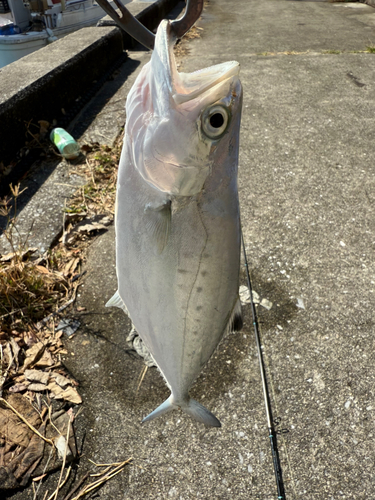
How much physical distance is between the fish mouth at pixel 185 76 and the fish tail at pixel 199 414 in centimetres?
128

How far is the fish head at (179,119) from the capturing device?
112 cm

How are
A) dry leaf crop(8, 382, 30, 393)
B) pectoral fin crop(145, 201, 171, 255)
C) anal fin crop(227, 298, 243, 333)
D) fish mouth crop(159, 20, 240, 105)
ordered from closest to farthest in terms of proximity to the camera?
fish mouth crop(159, 20, 240, 105), pectoral fin crop(145, 201, 171, 255), anal fin crop(227, 298, 243, 333), dry leaf crop(8, 382, 30, 393)

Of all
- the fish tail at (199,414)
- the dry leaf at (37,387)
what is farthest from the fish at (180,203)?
the dry leaf at (37,387)

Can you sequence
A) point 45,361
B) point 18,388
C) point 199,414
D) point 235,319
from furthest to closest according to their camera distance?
point 45,361, point 18,388, point 199,414, point 235,319

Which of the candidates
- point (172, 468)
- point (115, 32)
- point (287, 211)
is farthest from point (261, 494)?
point (115, 32)

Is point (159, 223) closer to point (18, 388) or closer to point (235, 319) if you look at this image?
point (235, 319)

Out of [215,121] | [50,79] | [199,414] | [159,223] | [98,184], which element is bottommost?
[199,414]

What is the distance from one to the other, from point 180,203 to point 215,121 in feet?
0.98

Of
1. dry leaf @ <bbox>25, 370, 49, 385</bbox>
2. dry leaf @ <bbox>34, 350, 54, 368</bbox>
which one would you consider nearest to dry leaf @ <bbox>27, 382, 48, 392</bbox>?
dry leaf @ <bbox>25, 370, 49, 385</bbox>

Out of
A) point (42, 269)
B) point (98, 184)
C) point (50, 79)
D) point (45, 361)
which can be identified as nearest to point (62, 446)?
point (45, 361)

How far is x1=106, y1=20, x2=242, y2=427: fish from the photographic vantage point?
1.13 m

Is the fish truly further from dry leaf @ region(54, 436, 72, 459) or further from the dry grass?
the dry grass

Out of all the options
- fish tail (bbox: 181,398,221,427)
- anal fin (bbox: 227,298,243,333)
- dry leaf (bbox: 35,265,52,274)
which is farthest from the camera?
dry leaf (bbox: 35,265,52,274)

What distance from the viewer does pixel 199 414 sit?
1.59 meters
